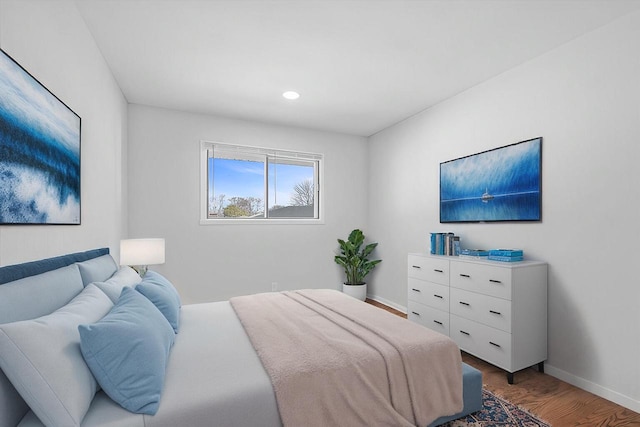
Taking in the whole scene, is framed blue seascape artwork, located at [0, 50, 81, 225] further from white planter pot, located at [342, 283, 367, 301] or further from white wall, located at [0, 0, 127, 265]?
white planter pot, located at [342, 283, 367, 301]

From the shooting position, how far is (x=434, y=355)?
1.66 m

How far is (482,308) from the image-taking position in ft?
8.46

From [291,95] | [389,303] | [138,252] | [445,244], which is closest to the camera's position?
[138,252]

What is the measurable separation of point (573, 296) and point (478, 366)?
3.07ft

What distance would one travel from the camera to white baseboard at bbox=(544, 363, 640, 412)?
2.05 meters

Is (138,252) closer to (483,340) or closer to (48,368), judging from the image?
(48,368)

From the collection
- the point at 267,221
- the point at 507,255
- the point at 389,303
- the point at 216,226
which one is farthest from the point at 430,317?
the point at 216,226

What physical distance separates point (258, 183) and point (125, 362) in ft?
11.3

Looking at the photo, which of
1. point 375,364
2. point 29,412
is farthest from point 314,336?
point 29,412

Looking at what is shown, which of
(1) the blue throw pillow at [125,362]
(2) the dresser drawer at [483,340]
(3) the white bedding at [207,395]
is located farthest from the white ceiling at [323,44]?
(2) the dresser drawer at [483,340]

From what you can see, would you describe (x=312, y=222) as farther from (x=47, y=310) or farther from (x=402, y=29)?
(x=47, y=310)

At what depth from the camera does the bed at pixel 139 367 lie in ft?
3.30

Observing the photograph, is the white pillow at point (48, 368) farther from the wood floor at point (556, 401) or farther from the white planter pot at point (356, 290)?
the white planter pot at point (356, 290)

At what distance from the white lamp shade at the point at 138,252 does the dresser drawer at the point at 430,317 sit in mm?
2671
